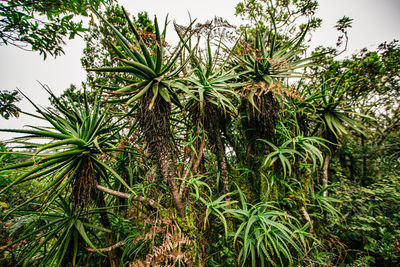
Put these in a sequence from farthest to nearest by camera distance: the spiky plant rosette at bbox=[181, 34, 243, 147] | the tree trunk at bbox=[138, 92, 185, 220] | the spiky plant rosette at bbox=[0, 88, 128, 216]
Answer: the spiky plant rosette at bbox=[181, 34, 243, 147] → the tree trunk at bbox=[138, 92, 185, 220] → the spiky plant rosette at bbox=[0, 88, 128, 216]

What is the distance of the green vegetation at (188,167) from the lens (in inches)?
66.6

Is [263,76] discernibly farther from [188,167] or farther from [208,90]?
[188,167]

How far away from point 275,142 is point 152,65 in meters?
2.19

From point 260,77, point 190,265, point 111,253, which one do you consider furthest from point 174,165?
point 260,77

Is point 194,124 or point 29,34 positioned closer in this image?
point 29,34

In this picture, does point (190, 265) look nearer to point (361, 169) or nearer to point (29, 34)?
point (29, 34)

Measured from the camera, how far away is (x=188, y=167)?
1.82 metres

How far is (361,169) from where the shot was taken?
3.96 meters

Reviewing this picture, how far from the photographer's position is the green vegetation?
5.55 feet

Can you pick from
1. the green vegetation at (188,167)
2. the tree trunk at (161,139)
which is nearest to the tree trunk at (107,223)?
the green vegetation at (188,167)

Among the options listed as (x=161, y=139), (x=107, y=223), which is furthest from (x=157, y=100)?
(x=107, y=223)

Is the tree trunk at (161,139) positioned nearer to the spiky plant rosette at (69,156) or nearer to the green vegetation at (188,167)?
the green vegetation at (188,167)

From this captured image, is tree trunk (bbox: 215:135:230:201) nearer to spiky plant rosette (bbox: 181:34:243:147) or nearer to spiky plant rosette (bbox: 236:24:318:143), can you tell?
spiky plant rosette (bbox: 181:34:243:147)

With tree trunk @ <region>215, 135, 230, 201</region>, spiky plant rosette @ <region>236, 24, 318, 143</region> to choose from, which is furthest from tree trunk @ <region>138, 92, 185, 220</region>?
spiky plant rosette @ <region>236, 24, 318, 143</region>
